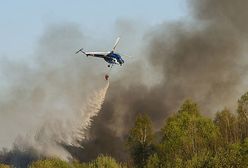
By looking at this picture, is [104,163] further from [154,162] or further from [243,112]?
[243,112]

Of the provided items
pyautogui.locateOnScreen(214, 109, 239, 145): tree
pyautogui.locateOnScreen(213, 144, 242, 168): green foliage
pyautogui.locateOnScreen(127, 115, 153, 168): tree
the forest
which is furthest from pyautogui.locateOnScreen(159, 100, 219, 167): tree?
pyautogui.locateOnScreen(213, 144, 242, 168): green foliage

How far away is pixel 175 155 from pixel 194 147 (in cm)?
709

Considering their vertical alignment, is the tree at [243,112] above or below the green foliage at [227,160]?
above

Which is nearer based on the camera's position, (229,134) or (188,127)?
(188,127)

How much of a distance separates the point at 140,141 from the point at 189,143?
1060 inches

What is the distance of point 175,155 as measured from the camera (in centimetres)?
14200

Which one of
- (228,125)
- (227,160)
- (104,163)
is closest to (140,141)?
(228,125)

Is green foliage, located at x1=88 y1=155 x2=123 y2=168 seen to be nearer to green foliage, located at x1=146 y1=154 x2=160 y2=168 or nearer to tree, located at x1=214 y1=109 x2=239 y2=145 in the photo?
green foliage, located at x1=146 y1=154 x2=160 y2=168

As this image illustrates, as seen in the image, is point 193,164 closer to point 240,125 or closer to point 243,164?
point 243,164

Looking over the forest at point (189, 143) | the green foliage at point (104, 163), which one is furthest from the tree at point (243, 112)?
A: the green foliage at point (104, 163)

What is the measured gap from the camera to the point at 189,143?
479 feet

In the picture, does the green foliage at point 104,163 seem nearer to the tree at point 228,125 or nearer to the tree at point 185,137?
the tree at point 185,137

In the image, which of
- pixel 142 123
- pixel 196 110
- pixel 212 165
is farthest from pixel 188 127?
pixel 212 165

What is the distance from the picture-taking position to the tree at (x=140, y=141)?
168875 mm
